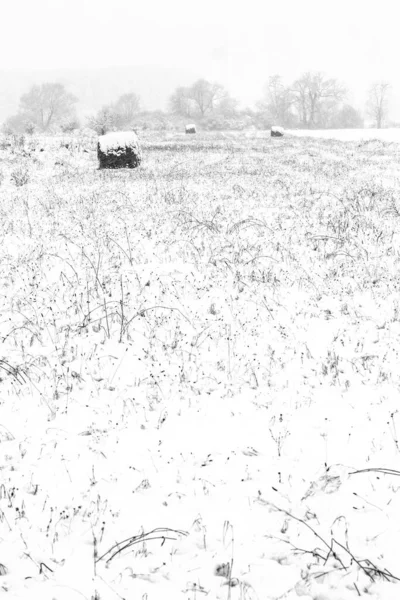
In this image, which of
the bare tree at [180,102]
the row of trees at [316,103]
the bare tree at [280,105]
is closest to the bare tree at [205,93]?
the bare tree at [180,102]

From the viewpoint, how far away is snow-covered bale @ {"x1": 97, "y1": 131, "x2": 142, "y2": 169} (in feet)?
59.1

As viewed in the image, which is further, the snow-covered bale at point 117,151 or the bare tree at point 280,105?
the bare tree at point 280,105

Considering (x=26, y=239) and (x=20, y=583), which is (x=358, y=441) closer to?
(x=20, y=583)

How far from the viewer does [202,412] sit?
13.6 ft

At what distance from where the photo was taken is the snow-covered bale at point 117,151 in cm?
1800

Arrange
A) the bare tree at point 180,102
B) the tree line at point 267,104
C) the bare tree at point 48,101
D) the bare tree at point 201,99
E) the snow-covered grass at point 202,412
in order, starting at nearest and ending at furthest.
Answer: the snow-covered grass at point 202,412 < the bare tree at point 180,102 < the bare tree at point 201,99 < the tree line at point 267,104 < the bare tree at point 48,101

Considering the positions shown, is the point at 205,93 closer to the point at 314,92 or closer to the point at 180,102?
the point at 180,102

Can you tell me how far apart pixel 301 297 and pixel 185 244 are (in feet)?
9.98

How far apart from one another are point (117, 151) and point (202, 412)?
52.6ft

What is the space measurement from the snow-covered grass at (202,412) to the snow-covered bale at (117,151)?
9370 mm

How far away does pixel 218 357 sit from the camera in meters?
5.07

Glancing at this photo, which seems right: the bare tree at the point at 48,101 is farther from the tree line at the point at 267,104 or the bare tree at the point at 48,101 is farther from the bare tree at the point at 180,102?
the bare tree at the point at 180,102

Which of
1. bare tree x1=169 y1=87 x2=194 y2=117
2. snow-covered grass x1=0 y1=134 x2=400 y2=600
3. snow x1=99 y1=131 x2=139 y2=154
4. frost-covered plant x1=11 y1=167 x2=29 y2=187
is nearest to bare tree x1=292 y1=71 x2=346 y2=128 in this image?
bare tree x1=169 y1=87 x2=194 y2=117

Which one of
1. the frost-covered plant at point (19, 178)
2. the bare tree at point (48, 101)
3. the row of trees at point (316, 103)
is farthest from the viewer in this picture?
the bare tree at point (48, 101)
